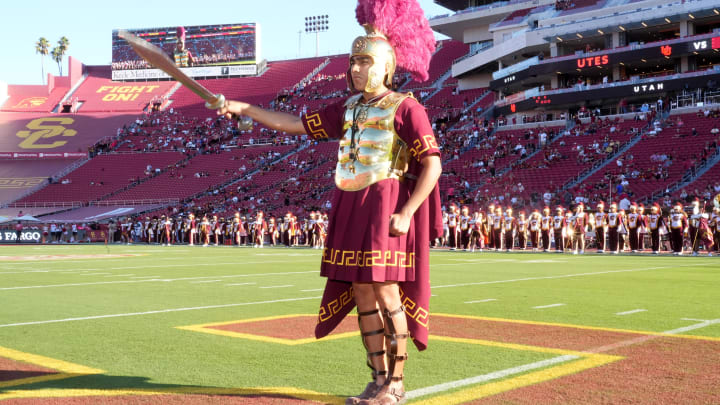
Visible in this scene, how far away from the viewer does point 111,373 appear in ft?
13.8

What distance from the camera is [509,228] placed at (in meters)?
24.9

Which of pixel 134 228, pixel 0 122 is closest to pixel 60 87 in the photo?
pixel 0 122

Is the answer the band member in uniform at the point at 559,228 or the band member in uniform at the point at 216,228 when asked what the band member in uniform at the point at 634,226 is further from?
the band member in uniform at the point at 216,228

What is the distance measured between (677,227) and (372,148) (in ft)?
64.6

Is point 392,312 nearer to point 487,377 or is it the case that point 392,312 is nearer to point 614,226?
point 487,377

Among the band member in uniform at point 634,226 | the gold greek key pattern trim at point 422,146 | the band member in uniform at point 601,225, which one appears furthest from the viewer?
the band member in uniform at point 601,225

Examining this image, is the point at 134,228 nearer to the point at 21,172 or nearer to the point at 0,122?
the point at 21,172

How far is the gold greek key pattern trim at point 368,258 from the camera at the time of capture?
136 inches

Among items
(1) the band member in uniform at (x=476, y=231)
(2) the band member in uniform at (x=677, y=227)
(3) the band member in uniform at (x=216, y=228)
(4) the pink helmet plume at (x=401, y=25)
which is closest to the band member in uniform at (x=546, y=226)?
(1) the band member in uniform at (x=476, y=231)

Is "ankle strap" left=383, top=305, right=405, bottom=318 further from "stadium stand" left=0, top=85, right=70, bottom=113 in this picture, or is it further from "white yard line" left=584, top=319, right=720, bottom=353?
"stadium stand" left=0, top=85, right=70, bottom=113

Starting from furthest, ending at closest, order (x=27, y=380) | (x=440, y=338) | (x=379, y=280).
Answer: (x=440, y=338), (x=27, y=380), (x=379, y=280)

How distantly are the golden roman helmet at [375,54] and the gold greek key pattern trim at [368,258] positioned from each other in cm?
89

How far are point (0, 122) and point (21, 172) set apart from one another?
8128mm

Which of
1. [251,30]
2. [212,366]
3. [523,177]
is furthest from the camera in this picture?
[251,30]
